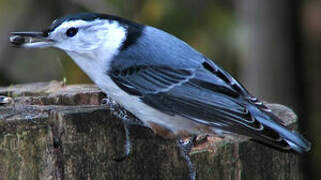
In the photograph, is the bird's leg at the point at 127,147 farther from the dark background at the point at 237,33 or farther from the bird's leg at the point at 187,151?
the dark background at the point at 237,33

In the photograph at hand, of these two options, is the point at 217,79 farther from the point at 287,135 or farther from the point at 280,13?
the point at 280,13

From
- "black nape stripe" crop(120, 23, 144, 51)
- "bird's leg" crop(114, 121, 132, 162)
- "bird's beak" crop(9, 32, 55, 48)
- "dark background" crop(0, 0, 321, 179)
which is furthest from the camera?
"dark background" crop(0, 0, 321, 179)

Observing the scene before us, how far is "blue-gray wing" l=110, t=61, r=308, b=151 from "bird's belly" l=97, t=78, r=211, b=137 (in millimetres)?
25

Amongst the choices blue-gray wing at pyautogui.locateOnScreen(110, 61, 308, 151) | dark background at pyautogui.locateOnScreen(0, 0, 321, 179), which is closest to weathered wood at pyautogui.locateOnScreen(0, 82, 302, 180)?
blue-gray wing at pyautogui.locateOnScreen(110, 61, 308, 151)

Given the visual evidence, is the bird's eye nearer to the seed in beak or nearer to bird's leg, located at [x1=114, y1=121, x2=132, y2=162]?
the seed in beak

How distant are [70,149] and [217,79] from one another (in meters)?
0.89

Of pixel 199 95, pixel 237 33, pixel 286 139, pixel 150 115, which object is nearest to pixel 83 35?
pixel 150 115

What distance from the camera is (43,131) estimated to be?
97.5 inches

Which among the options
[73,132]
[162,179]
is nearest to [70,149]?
[73,132]

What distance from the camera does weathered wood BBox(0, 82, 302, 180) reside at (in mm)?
2438

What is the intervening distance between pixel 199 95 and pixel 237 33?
236 centimetres

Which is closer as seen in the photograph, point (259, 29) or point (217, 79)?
point (217, 79)

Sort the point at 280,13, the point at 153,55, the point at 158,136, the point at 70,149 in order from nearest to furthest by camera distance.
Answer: the point at 70,149 → the point at 158,136 → the point at 153,55 → the point at 280,13

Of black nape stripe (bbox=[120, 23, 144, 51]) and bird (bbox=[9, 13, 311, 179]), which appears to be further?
black nape stripe (bbox=[120, 23, 144, 51])
